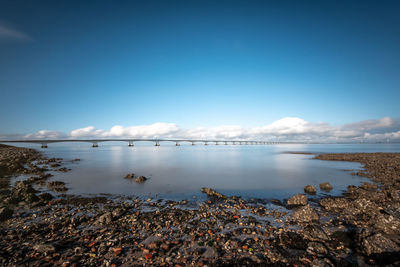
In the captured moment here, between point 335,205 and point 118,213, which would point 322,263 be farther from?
point 118,213

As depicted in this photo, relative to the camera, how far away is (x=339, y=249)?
6.25 metres

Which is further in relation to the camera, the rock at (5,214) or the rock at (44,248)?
the rock at (5,214)

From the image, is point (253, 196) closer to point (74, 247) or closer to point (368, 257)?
→ point (368, 257)

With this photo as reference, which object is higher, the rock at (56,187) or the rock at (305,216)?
the rock at (56,187)

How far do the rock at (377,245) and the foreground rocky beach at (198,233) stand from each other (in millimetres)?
25

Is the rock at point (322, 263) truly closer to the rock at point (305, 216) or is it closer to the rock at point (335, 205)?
the rock at point (305, 216)

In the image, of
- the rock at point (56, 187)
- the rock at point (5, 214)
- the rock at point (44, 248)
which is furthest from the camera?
the rock at point (56, 187)

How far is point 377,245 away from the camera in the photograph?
589cm

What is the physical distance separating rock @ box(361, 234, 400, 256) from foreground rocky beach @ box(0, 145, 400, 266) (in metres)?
0.03

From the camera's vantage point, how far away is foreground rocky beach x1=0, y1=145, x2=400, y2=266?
18.6ft

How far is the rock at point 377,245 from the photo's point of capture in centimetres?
576

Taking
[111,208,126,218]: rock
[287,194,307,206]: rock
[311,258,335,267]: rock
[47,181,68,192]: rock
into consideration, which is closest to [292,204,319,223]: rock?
[287,194,307,206]: rock

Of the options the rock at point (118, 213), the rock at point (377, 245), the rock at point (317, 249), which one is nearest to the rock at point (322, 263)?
the rock at point (317, 249)

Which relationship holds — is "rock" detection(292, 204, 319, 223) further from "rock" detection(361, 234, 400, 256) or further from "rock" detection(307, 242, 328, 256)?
"rock" detection(361, 234, 400, 256)
